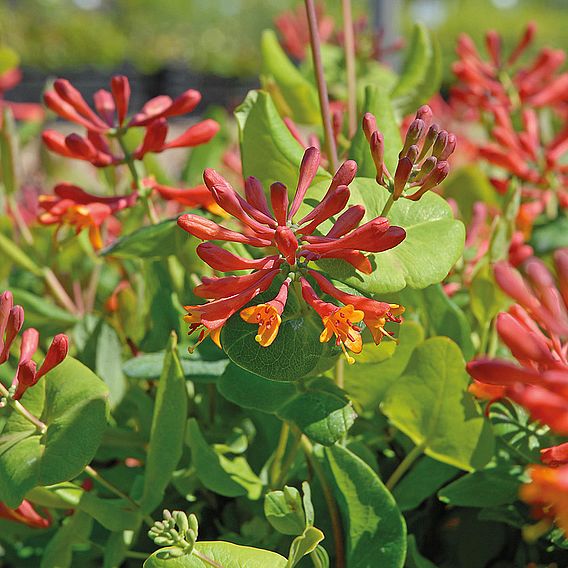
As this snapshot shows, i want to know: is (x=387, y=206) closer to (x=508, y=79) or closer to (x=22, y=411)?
(x=22, y=411)

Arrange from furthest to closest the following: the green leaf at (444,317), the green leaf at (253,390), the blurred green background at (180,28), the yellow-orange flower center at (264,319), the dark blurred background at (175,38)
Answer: the blurred green background at (180,28)
the dark blurred background at (175,38)
the green leaf at (444,317)
the green leaf at (253,390)
the yellow-orange flower center at (264,319)

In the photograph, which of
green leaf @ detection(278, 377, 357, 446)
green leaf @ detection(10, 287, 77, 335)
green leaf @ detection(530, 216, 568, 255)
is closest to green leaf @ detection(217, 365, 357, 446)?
green leaf @ detection(278, 377, 357, 446)

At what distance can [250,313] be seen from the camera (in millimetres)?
467

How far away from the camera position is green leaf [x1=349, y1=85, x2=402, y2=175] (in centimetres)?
62

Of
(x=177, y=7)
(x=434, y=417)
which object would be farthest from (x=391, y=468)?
(x=177, y=7)

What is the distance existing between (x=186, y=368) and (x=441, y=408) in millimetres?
182

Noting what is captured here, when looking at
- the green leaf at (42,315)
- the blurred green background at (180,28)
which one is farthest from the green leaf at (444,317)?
the blurred green background at (180,28)

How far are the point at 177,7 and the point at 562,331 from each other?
560 inches

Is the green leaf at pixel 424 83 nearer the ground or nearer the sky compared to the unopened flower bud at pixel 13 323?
nearer the sky

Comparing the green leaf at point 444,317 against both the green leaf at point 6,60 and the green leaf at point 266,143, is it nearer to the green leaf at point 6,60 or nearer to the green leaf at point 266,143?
the green leaf at point 266,143

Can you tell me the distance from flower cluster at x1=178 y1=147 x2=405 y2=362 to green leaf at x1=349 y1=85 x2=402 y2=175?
125 millimetres

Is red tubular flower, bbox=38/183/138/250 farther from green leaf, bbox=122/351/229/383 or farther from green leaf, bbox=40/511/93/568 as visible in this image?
green leaf, bbox=40/511/93/568

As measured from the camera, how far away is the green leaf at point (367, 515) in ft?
1.84

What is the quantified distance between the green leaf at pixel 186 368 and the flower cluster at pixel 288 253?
0.45 feet
